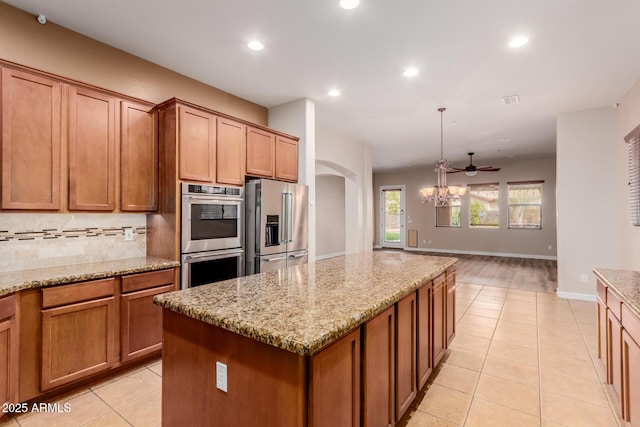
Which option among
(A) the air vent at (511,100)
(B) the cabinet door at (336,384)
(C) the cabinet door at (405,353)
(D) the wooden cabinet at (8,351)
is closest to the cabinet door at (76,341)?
(D) the wooden cabinet at (8,351)

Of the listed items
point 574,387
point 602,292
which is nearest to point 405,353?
point 574,387

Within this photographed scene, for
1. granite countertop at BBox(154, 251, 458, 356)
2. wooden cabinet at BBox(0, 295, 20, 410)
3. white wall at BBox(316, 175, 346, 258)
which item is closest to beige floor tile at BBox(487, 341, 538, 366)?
granite countertop at BBox(154, 251, 458, 356)

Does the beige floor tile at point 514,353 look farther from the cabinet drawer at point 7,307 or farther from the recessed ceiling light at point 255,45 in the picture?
the cabinet drawer at point 7,307

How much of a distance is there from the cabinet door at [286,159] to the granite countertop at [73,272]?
5.72 ft

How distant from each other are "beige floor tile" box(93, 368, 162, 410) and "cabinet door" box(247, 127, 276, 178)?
Result: 7.11ft

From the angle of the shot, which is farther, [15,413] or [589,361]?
[589,361]

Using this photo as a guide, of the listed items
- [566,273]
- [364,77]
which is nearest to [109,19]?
[364,77]

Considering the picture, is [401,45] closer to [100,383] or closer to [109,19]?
[109,19]

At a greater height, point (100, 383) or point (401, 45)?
point (401, 45)

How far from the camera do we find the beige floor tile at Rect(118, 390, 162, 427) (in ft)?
6.46

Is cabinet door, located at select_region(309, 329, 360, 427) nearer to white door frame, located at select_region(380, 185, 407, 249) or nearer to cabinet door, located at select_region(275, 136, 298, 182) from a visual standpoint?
cabinet door, located at select_region(275, 136, 298, 182)

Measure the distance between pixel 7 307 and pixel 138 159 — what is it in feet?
4.87

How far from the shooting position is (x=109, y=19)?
2.50 metres

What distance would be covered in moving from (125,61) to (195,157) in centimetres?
116
